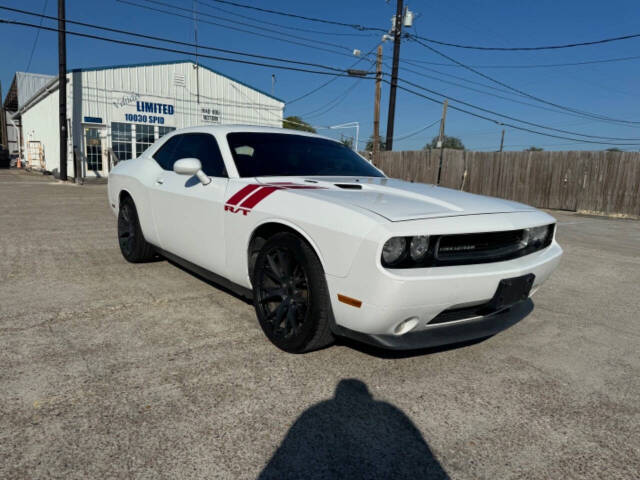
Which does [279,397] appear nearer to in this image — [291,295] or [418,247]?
[291,295]

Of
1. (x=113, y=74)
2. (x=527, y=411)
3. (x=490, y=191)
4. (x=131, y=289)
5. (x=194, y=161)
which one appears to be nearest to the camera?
(x=527, y=411)

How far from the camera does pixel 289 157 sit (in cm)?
367

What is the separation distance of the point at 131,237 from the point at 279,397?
3.21 m

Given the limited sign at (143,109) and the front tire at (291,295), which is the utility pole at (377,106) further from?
the front tire at (291,295)

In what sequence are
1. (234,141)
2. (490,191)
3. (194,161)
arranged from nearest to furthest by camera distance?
1. (194,161)
2. (234,141)
3. (490,191)

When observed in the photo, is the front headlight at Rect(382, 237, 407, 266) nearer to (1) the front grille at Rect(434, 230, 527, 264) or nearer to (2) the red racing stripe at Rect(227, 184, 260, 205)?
A: (1) the front grille at Rect(434, 230, 527, 264)

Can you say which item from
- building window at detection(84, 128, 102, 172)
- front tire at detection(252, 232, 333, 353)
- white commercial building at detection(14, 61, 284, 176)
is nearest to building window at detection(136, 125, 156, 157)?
white commercial building at detection(14, 61, 284, 176)

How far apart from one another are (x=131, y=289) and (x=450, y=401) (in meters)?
2.95

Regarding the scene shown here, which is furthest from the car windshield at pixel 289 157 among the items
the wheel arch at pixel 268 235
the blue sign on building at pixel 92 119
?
the blue sign on building at pixel 92 119

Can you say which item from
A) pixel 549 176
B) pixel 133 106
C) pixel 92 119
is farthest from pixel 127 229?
pixel 133 106

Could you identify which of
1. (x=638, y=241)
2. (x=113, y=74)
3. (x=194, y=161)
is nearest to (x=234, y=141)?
(x=194, y=161)

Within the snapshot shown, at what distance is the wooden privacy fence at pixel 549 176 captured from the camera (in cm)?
1338

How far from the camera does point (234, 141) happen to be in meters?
3.61

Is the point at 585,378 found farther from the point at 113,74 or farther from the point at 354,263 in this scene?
the point at 113,74
